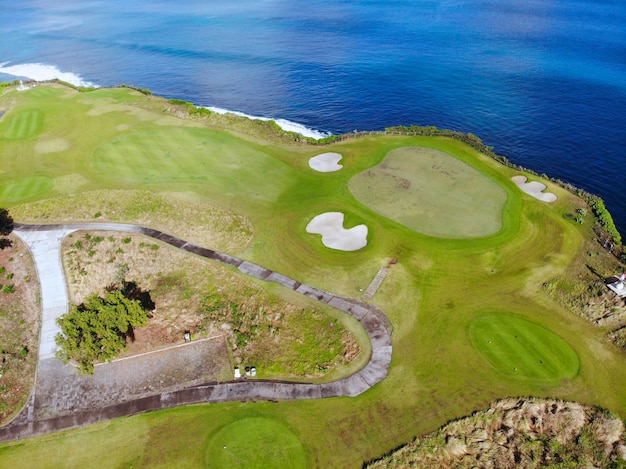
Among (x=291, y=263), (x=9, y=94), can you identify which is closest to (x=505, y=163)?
(x=291, y=263)

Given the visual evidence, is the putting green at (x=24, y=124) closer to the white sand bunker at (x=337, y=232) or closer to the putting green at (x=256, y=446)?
the white sand bunker at (x=337, y=232)

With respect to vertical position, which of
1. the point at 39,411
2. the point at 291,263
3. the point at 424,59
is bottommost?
the point at 39,411

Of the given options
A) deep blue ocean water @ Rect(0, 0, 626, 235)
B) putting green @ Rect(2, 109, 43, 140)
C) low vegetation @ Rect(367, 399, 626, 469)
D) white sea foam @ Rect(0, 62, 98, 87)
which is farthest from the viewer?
white sea foam @ Rect(0, 62, 98, 87)

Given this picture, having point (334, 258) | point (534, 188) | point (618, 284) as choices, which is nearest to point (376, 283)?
point (334, 258)

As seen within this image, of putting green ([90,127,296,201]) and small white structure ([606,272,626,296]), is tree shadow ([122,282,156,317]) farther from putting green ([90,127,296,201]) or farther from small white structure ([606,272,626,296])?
small white structure ([606,272,626,296])

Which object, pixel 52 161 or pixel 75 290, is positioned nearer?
pixel 75 290

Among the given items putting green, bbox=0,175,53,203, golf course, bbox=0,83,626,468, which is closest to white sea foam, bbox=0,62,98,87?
golf course, bbox=0,83,626,468

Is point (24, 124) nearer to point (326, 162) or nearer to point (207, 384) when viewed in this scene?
point (326, 162)

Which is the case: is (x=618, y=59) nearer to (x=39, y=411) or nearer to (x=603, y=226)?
(x=603, y=226)
